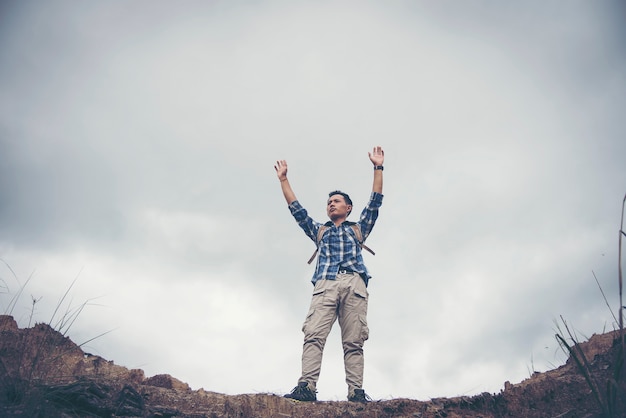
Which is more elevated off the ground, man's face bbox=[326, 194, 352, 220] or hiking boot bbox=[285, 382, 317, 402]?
man's face bbox=[326, 194, 352, 220]

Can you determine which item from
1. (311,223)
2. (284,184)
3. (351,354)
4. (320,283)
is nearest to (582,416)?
(351,354)

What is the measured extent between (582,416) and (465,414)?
110 centimetres

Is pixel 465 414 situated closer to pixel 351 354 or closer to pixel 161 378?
pixel 351 354

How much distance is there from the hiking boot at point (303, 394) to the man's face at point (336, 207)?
223 centimetres

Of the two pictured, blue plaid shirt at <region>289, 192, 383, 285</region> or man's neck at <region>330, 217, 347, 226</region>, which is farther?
man's neck at <region>330, 217, 347, 226</region>

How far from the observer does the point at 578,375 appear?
4484 millimetres

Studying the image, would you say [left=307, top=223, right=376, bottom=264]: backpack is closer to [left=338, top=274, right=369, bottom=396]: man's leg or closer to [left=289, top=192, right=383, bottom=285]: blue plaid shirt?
[left=289, top=192, right=383, bottom=285]: blue plaid shirt

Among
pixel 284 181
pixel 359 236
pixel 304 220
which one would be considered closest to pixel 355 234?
pixel 359 236

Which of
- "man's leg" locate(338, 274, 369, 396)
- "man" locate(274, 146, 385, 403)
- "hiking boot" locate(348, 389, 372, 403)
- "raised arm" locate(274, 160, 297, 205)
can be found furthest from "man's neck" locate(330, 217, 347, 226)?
"hiking boot" locate(348, 389, 372, 403)

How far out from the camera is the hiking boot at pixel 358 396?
5020mm

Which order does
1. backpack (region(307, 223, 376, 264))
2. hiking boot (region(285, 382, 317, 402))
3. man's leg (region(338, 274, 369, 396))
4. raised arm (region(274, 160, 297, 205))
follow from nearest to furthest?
hiking boot (region(285, 382, 317, 402))
man's leg (region(338, 274, 369, 396))
backpack (region(307, 223, 376, 264))
raised arm (region(274, 160, 297, 205))

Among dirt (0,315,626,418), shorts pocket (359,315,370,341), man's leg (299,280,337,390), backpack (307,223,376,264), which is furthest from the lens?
backpack (307,223,376,264)

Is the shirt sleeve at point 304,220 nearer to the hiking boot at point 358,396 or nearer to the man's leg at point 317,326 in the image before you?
the man's leg at point 317,326

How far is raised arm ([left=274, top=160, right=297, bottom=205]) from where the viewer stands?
6.58m
